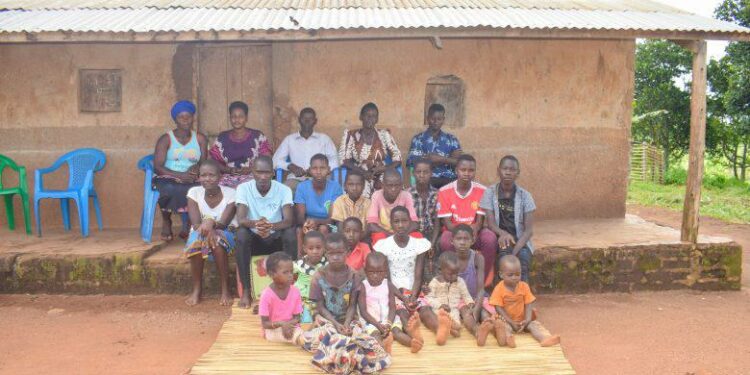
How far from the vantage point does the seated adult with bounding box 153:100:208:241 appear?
5.75m

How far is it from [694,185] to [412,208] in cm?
251

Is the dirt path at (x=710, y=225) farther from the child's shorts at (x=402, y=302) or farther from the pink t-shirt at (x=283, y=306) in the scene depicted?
the pink t-shirt at (x=283, y=306)

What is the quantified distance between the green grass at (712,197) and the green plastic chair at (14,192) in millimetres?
9118

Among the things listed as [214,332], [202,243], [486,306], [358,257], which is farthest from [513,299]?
[202,243]

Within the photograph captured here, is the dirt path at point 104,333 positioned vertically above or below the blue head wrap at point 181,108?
below

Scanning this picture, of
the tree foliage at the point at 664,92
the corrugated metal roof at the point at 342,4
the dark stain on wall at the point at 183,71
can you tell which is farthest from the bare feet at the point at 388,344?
the tree foliage at the point at 664,92

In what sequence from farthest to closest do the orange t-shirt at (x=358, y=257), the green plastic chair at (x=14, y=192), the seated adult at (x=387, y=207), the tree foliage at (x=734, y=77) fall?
the tree foliage at (x=734, y=77) < the green plastic chair at (x=14, y=192) < the seated adult at (x=387, y=207) < the orange t-shirt at (x=358, y=257)

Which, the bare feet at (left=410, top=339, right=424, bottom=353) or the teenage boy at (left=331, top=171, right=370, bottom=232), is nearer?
the bare feet at (left=410, top=339, right=424, bottom=353)

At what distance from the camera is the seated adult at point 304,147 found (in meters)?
6.07

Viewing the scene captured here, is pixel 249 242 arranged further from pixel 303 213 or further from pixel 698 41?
pixel 698 41

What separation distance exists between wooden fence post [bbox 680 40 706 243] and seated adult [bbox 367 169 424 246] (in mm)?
2403

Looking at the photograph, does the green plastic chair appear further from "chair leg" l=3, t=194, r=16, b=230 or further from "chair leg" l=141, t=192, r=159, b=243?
"chair leg" l=141, t=192, r=159, b=243

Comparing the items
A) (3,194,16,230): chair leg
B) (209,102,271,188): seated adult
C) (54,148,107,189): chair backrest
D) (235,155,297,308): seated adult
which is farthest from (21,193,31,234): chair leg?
(235,155,297,308): seated adult

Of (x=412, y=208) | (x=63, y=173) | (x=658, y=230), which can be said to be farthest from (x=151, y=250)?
(x=658, y=230)
